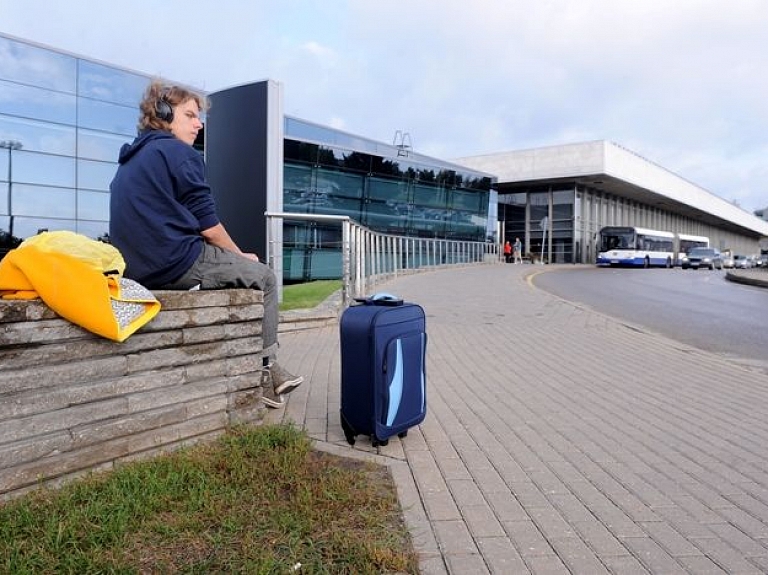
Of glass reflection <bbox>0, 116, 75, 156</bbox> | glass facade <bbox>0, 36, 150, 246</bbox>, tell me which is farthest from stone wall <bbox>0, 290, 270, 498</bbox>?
glass reflection <bbox>0, 116, 75, 156</bbox>

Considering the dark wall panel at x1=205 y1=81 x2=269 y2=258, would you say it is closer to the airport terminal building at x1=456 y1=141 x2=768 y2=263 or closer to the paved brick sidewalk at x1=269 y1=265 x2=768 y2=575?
the paved brick sidewalk at x1=269 y1=265 x2=768 y2=575

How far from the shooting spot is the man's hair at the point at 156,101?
3643 millimetres

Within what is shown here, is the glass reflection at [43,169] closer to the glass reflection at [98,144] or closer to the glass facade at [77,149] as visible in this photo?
the glass facade at [77,149]

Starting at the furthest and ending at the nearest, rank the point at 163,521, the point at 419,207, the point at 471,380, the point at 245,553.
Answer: the point at 419,207 < the point at 471,380 < the point at 163,521 < the point at 245,553

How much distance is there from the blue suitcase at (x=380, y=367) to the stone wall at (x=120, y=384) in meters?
Answer: 0.61

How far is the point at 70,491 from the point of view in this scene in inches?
102

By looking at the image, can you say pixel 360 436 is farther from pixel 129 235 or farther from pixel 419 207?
pixel 419 207

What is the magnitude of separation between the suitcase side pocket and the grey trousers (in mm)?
954

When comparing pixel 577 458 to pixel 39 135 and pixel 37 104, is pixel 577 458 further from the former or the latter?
pixel 37 104

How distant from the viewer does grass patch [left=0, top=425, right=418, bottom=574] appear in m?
2.15

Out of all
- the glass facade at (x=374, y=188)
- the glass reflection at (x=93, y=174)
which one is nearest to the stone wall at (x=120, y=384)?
the glass facade at (x=374, y=188)

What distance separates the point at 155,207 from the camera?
133 inches

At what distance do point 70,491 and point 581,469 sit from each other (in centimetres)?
259

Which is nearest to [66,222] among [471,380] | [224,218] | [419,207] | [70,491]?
[224,218]
